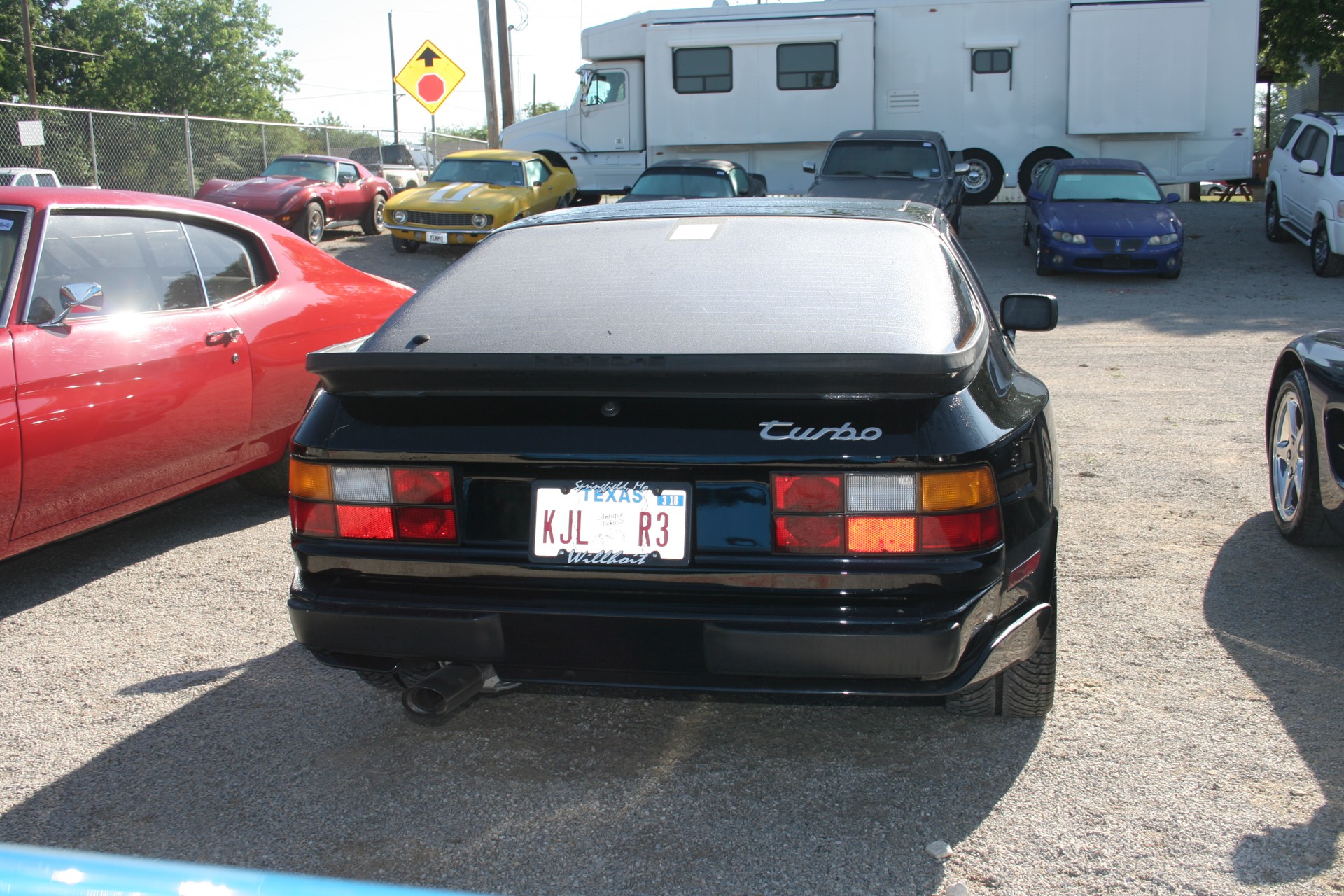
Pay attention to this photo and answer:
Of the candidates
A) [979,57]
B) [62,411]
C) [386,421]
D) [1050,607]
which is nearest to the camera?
[386,421]

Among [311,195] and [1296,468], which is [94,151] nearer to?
[311,195]

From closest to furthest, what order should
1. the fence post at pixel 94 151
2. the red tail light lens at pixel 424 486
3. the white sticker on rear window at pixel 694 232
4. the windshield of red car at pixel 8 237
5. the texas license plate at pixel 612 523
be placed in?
the texas license plate at pixel 612 523 < the red tail light lens at pixel 424 486 < the white sticker on rear window at pixel 694 232 < the windshield of red car at pixel 8 237 < the fence post at pixel 94 151

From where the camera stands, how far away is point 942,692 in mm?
2592

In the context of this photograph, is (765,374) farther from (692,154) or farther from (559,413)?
(692,154)

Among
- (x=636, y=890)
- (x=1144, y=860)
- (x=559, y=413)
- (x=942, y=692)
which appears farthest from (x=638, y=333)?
(x=1144, y=860)

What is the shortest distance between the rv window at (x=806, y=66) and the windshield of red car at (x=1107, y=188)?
16.4ft

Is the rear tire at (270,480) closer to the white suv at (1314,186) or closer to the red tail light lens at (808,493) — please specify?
the red tail light lens at (808,493)

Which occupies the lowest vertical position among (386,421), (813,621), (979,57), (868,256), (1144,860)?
(1144,860)

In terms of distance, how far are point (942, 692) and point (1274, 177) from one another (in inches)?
650

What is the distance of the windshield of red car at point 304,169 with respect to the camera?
1961cm

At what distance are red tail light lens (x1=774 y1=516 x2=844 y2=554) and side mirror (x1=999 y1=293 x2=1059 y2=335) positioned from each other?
5.82 ft

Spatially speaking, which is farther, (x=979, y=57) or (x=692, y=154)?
(x=692, y=154)

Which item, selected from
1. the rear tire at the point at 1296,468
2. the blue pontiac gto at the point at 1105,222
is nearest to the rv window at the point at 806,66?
the blue pontiac gto at the point at 1105,222

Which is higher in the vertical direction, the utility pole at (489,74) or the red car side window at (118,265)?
the utility pole at (489,74)
